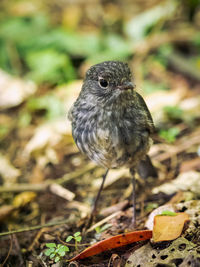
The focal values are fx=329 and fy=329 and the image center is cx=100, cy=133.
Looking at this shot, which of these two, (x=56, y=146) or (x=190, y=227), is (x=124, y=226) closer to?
(x=190, y=227)

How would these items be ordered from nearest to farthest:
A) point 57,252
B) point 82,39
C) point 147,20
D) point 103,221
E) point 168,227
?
point 168,227 → point 57,252 → point 103,221 → point 82,39 → point 147,20

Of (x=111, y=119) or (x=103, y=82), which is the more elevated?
(x=103, y=82)

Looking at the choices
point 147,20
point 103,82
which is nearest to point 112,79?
point 103,82

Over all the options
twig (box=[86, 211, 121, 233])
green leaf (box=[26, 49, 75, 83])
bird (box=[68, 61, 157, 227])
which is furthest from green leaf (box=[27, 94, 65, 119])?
twig (box=[86, 211, 121, 233])

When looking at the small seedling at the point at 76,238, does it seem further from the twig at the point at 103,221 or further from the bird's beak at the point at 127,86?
the bird's beak at the point at 127,86

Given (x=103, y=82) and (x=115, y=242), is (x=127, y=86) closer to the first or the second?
(x=103, y=82)

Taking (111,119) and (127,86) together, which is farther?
(111,119)

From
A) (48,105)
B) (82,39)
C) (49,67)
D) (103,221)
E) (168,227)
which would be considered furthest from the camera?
(82,39)

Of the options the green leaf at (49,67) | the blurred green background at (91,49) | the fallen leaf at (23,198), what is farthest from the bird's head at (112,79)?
the green leaf at (49,67)
